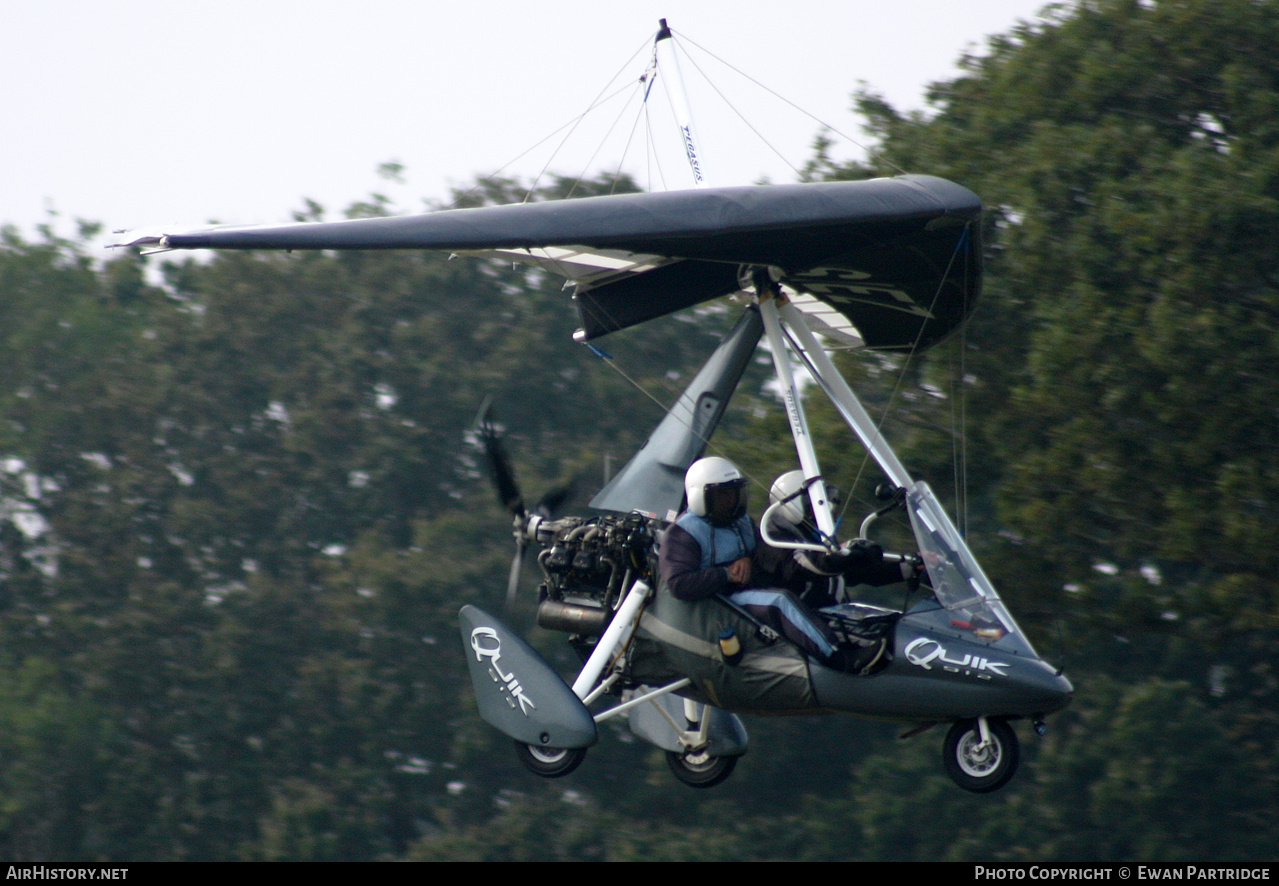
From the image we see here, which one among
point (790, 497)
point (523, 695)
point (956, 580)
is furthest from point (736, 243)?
point (523, 695)

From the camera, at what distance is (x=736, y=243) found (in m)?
9.31

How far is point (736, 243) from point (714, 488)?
1535mm

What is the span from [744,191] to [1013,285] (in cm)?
898

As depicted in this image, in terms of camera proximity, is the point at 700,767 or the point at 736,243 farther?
the point at 700,767

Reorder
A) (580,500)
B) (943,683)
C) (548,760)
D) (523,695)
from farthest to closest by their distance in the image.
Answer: (580,500)
(548,760)
(523,695)
(943,683)

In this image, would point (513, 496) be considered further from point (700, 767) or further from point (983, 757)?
point (983, 757)

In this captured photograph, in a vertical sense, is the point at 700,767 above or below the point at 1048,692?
below

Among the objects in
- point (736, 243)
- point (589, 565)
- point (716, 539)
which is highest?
point (736, 243)

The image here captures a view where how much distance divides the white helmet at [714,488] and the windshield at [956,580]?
1.07 metres

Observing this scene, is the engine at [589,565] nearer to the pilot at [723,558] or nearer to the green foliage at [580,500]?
the pilot at [723,558]

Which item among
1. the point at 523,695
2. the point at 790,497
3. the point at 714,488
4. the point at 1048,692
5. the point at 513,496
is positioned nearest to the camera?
the point at 1048,692

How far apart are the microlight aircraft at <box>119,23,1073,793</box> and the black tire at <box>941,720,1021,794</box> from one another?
0.01 meters

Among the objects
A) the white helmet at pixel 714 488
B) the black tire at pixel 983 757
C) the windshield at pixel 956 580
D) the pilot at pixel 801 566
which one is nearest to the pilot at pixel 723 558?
the white helmet at pixel 714 488
